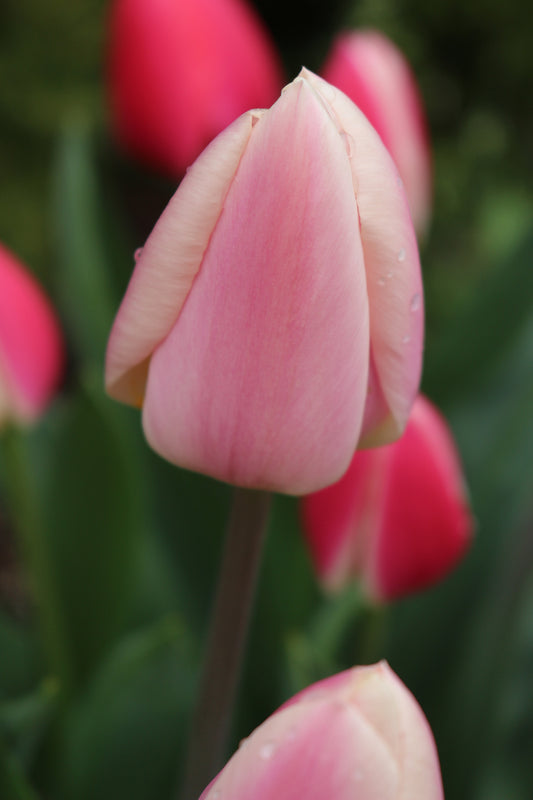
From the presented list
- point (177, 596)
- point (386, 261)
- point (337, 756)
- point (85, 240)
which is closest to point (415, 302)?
point (386, 261)

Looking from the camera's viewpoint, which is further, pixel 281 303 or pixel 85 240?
pixel 85 240

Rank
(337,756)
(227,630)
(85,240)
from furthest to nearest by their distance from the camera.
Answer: (85,240)
(227,630)
(337,756)

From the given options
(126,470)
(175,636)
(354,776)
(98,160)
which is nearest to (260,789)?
(354,776)

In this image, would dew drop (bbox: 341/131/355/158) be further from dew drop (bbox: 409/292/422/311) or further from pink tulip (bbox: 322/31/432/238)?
pink tulip (bbox: 322/31/432/238)

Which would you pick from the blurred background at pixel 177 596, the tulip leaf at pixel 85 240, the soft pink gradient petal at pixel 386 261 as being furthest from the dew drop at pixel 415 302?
the tulip leaf at pixel 85 240

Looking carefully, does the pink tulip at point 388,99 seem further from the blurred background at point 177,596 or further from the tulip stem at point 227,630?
the tulip stem at point 227,630

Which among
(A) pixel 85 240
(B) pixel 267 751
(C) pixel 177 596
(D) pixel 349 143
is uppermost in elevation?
(D) pixel 349 143

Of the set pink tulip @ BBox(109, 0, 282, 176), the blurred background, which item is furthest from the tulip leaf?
pink tulip @ BBox(109, 0, 282, 176)

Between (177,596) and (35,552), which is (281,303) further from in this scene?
(177,596)
